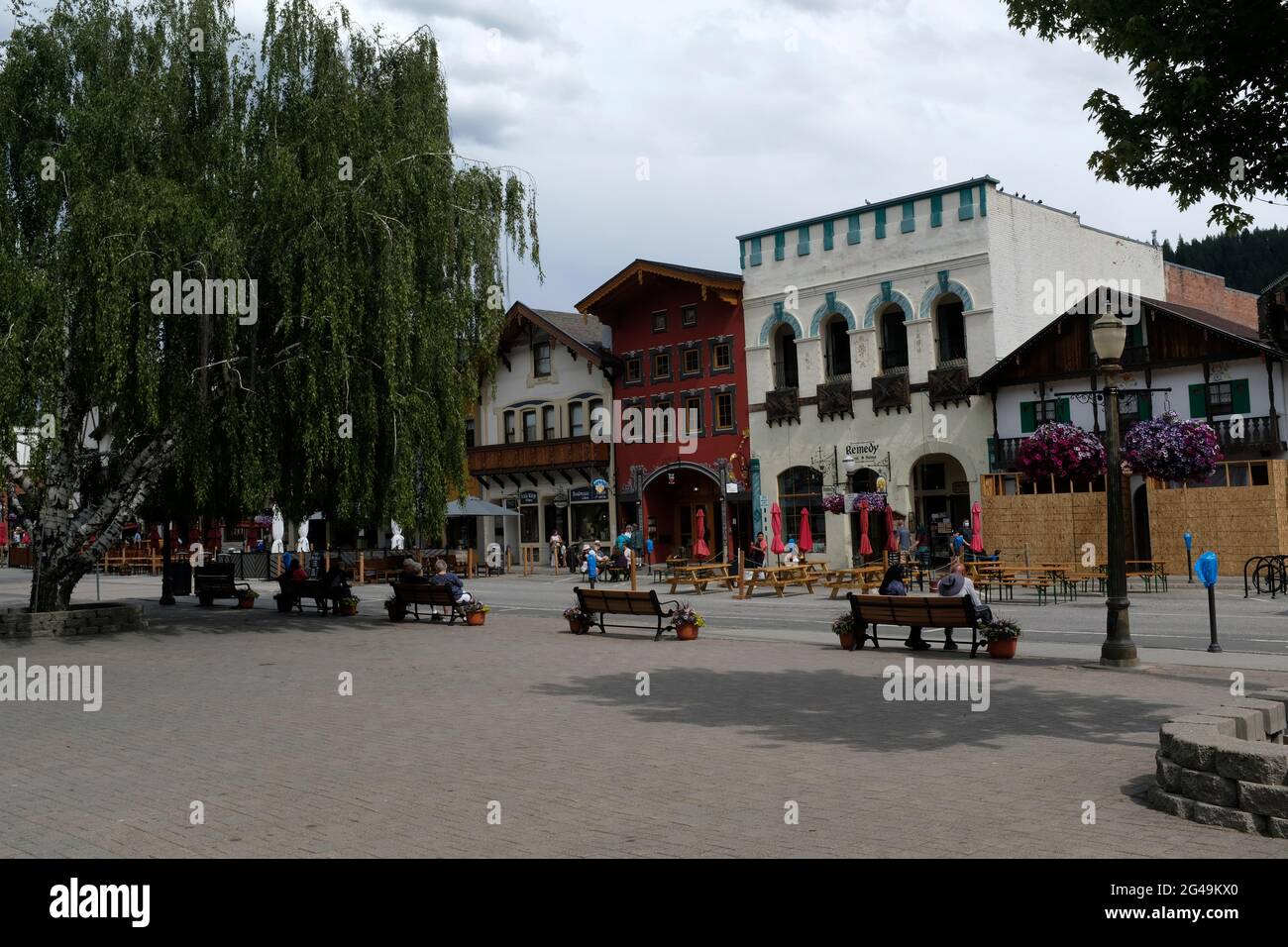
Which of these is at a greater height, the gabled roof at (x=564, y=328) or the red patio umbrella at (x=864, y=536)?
the gabled roof at (x=564, y=328)

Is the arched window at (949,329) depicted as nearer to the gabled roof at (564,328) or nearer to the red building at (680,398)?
the red building at (680,398)

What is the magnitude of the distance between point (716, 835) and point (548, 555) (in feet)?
139

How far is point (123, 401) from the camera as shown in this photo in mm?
17828

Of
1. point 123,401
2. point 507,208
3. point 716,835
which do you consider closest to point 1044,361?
point 507,208

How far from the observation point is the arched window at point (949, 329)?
36219 mm

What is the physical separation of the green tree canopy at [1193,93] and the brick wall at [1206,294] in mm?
36693

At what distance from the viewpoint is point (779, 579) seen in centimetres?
2855

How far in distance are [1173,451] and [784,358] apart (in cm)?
1827

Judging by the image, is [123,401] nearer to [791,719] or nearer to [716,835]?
[791,719]

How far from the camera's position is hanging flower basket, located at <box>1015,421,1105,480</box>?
24.8 metres

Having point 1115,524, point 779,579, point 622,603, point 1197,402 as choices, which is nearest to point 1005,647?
point 1115,524

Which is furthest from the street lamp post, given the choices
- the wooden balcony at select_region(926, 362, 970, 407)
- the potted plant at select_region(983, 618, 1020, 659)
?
the wooden balcony at select_region(926, 362, 970, 407)
